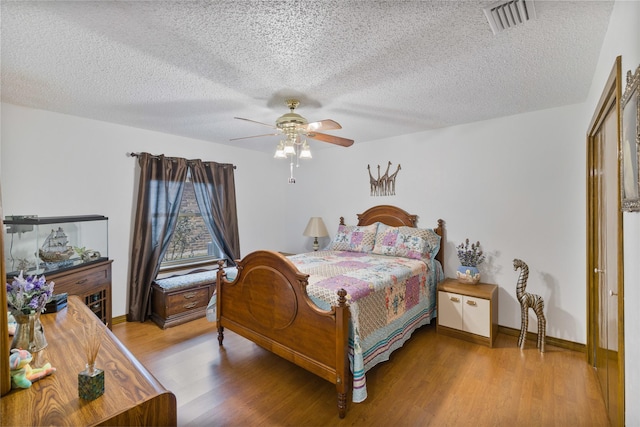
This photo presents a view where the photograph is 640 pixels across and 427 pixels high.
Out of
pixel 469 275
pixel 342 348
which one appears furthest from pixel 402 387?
pixel 469 275

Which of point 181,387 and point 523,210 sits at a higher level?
point 523,210

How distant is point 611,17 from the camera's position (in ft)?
5.11

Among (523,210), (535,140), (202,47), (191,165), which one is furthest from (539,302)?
(191,165)

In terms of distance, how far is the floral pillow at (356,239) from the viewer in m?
3.91

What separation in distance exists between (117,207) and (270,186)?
2346 millimetres

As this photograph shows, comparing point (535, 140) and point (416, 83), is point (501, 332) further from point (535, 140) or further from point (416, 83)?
point (416, 83)

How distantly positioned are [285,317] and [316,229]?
241cm

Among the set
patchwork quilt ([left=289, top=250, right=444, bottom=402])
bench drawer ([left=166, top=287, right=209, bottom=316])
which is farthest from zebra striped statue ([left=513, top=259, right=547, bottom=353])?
bench drawer ([left=166, top=287, right=209, bottom=316])

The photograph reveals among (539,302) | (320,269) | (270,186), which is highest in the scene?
(270,186)

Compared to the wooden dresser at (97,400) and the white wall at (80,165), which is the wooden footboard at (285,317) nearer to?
the wooden dresser at (97,400)

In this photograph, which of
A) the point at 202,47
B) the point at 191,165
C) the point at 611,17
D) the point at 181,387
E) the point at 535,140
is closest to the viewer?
the point at 611,17

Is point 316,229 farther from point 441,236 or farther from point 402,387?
point 402,387

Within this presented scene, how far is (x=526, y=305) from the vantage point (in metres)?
2.89

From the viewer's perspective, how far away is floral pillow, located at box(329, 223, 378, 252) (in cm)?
391
